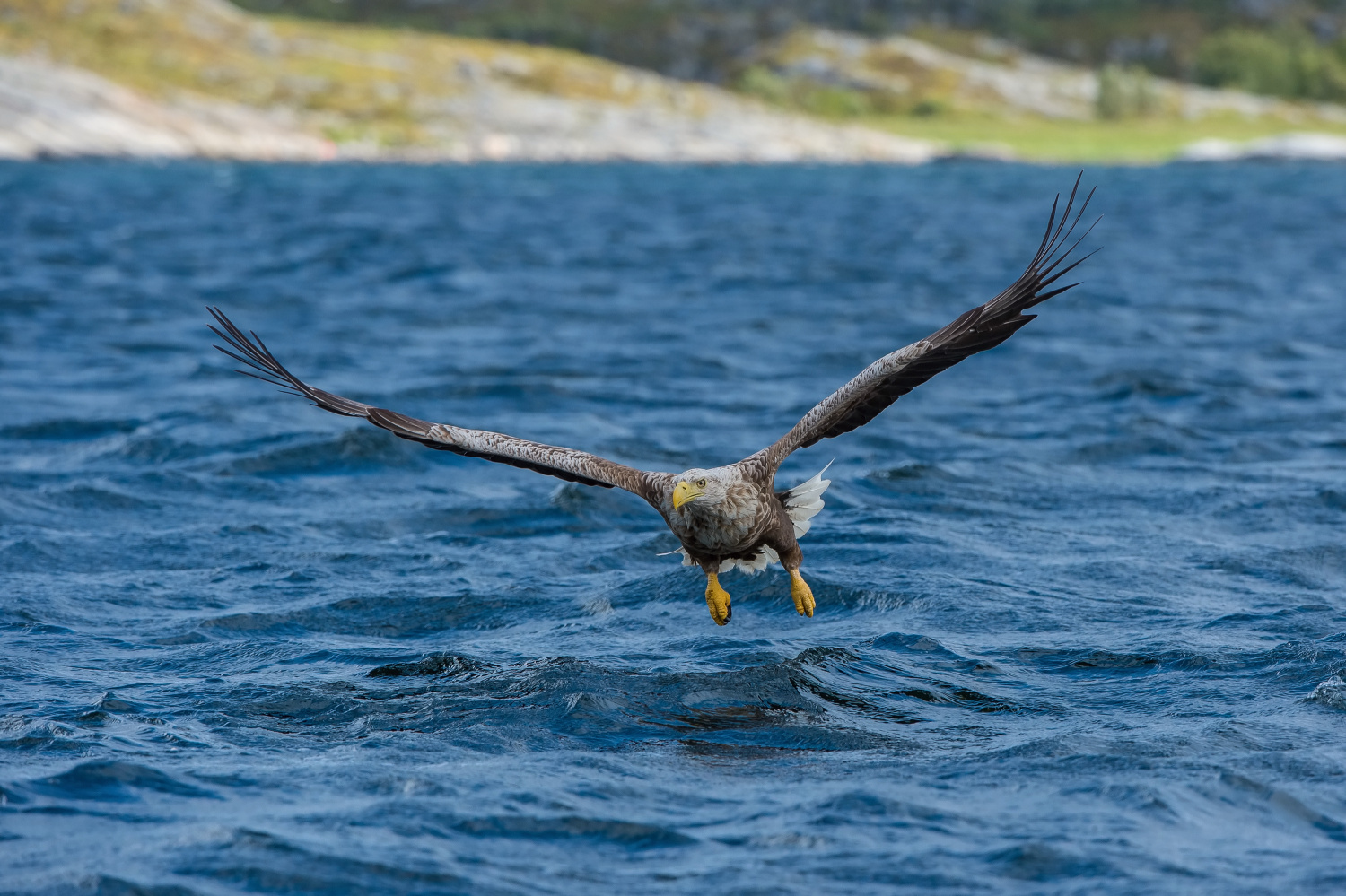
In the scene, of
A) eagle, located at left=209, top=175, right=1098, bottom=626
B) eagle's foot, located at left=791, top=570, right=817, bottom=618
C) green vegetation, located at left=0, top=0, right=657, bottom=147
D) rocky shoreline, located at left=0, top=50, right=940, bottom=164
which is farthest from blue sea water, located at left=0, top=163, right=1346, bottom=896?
green vegetation, located at left=0, top=0, right=657, bottom=147

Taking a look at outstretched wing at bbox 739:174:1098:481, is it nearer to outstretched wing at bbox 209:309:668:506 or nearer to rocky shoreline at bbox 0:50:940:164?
outstretched wing at bbox 209:309:668:506

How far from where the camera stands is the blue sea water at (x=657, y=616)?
7.28m

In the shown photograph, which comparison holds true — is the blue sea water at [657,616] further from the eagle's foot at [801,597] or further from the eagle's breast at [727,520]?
the eagle's breast at [727,520]

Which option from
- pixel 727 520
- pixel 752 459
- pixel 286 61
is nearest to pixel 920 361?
pixel 752 459

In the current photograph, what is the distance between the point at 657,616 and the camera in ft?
37.3

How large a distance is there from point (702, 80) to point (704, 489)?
168354mm

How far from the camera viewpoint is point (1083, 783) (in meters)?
7.88

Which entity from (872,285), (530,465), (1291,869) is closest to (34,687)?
(530,465)

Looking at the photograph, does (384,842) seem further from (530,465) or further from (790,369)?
(790,369)

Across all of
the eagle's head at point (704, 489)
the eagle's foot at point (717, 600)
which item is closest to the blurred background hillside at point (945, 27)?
the eagle's foot at point (717, 600)

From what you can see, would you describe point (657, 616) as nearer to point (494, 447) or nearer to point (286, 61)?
point (494, 447)

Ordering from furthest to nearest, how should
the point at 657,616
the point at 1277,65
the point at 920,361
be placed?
the point at 1277,65, the point at 657,616, the point at 920,361

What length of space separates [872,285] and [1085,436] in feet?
50.0

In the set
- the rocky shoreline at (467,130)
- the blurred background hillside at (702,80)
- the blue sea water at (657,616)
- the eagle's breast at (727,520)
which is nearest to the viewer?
the blue sea water at (657,616)
